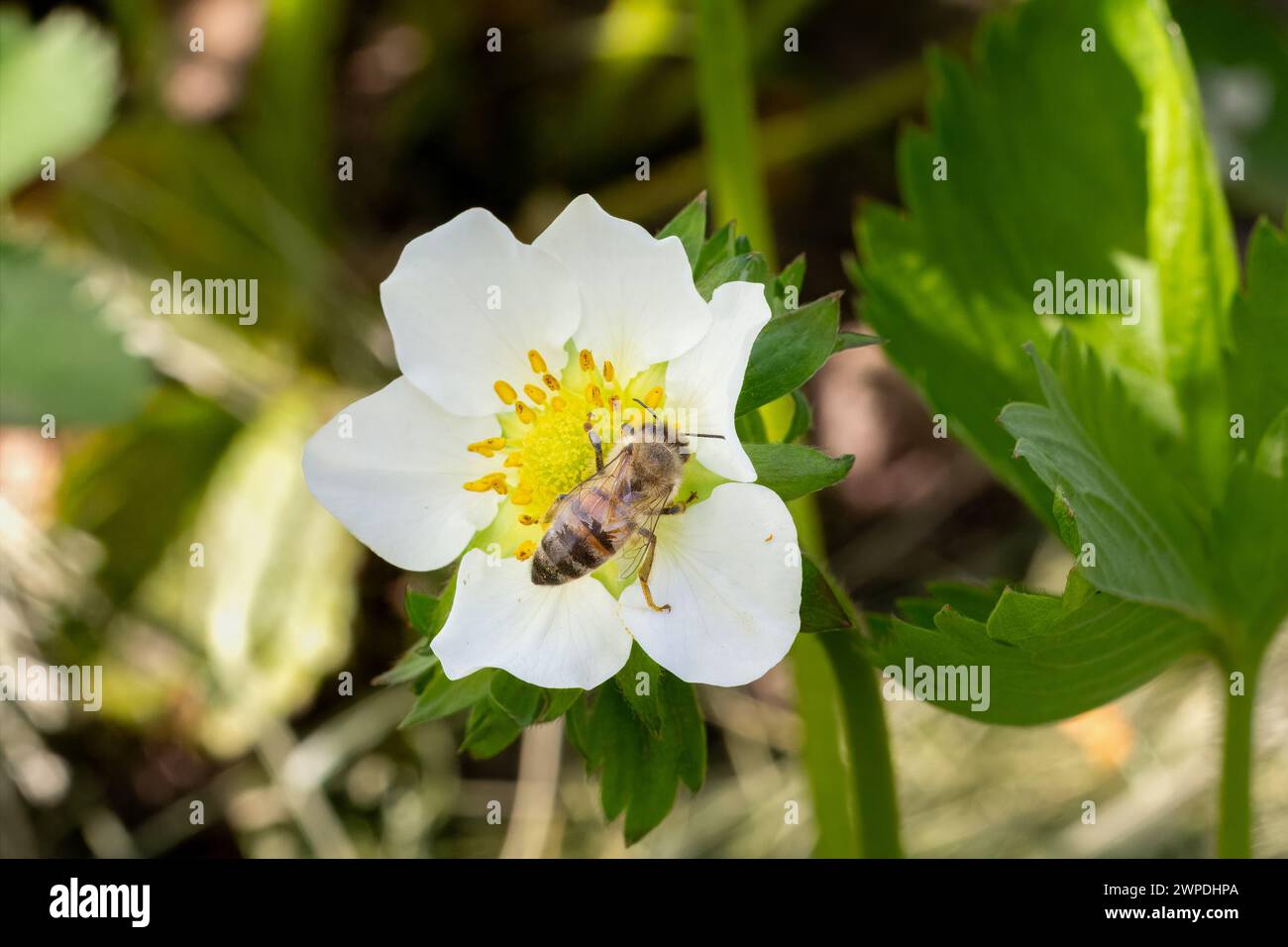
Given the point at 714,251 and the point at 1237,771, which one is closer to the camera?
the point at 714,251

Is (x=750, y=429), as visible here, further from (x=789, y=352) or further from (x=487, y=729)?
(x=487, y=729)

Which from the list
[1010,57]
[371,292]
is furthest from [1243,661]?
[371,292]

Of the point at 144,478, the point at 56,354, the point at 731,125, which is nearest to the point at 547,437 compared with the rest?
the point at 731,125

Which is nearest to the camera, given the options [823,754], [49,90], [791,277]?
[791,277]

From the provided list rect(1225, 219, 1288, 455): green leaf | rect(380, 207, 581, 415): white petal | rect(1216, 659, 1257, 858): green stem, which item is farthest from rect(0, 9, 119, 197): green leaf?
rect(1216, 659, 1257, 858): green stem

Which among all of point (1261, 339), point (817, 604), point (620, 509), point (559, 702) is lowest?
point (559, 702)

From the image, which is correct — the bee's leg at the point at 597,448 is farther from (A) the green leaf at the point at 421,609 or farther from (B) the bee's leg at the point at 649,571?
(A) the green leaf at the point at 421,609
